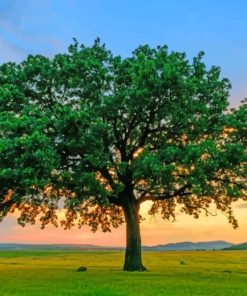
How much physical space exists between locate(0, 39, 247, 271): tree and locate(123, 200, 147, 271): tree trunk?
0.11 meters

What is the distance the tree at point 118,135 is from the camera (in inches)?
2142

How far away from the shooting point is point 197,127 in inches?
2344

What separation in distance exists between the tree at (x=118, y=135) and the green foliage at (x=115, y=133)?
103 millimetres

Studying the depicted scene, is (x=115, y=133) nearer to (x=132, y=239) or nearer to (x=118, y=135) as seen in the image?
(x=118, y=135)

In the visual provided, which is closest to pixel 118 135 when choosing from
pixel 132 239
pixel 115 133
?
pixel 115 133

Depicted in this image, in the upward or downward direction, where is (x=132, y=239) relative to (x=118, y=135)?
downward

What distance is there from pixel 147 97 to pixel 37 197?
15457 mm

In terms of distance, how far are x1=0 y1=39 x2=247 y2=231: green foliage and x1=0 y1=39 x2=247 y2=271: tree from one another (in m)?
0.10

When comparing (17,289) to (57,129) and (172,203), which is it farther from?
(172,203)

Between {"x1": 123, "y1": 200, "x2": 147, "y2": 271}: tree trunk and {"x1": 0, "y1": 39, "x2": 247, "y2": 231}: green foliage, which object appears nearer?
{"x1": 0, "y1": 39, "x2": 247, "y2": 231}: green foliage

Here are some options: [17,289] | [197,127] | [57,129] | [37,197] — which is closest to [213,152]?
[197,127]

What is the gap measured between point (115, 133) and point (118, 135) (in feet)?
2.17

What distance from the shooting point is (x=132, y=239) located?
208ft

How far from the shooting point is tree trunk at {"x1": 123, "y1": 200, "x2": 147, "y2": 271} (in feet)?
206
